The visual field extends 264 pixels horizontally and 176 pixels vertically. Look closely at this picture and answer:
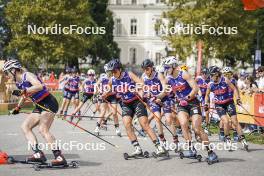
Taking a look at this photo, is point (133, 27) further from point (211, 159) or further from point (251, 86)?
point (211, 159)

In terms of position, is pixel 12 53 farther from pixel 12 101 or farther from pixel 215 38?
pixel 12 101

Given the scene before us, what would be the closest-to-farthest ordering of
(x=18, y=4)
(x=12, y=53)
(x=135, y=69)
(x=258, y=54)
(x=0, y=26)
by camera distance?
(x=258, y=54) < (x=18, y=4) < (x=12, y=53) < (x=0, y=26) < (x=135, y=69)

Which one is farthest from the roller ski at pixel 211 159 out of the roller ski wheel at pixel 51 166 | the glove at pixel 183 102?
the roller ski wheel at pixel 51 166

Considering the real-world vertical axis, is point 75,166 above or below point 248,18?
below

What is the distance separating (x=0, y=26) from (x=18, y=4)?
16721 mm

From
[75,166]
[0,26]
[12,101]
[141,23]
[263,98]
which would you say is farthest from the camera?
[141,23]

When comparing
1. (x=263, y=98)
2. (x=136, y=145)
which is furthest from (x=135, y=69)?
(x=136, y=145)

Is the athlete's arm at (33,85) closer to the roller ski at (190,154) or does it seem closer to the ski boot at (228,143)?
the roller ski at (190,154)

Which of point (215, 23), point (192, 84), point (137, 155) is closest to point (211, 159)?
point (192, 84)

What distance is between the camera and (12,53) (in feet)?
228

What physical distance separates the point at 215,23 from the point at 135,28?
206 feet

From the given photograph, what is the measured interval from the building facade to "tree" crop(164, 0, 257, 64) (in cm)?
5830

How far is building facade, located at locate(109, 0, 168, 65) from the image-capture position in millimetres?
110750

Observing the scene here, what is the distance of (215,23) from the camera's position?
5009 centimetres
